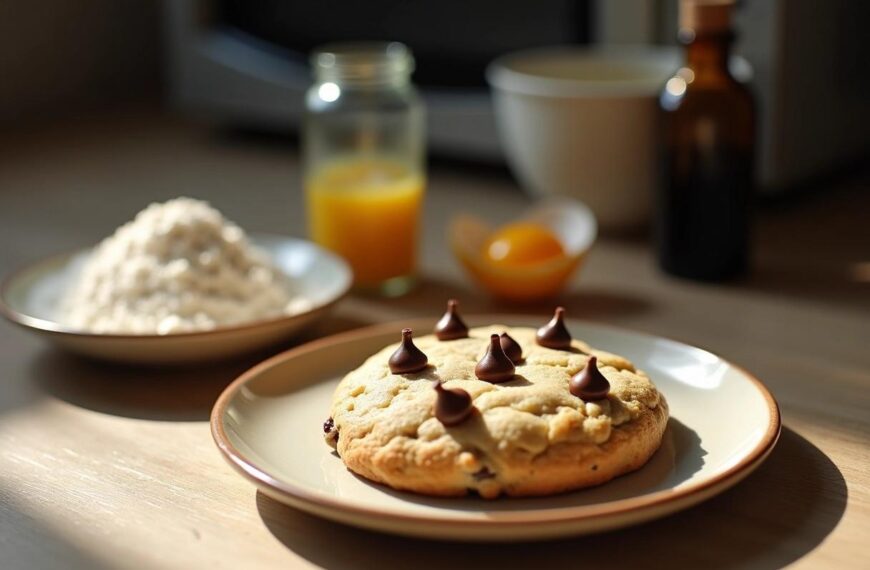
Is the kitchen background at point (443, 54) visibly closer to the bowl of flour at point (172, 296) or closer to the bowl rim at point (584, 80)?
the bowl rim at point (584, 80)

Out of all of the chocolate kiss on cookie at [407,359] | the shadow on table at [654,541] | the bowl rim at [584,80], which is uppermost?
the bowl rim at [584,80]

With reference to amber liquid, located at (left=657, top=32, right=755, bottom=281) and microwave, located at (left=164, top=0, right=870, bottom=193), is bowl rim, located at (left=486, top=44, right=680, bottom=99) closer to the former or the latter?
microwave, located at (left=164, top=0, right=870, bottom=193)

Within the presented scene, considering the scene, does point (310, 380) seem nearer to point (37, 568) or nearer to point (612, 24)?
point (37, 568)

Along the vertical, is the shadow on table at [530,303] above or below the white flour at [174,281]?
below

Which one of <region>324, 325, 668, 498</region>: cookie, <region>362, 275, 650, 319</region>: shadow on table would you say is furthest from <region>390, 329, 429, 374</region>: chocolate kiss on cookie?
<region>362, 275, 650, 319</region>: shadow on table

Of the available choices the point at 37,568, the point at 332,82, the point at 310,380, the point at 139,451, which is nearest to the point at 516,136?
the point at 332,82

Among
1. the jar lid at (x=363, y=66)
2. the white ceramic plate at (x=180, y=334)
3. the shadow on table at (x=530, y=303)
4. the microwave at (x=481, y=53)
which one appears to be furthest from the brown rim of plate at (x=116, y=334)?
the microwave at (x=481, y=53)

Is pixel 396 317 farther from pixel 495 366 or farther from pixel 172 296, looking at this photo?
pixel 495 366
